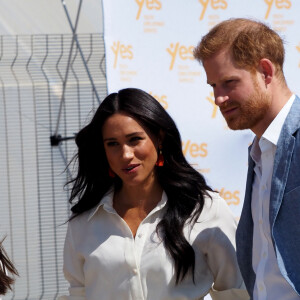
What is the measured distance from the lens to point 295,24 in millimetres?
4234

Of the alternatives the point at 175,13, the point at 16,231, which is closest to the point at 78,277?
the point at 175,13

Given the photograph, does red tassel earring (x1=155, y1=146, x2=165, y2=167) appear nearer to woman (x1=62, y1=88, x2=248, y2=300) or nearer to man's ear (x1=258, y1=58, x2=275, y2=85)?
woman (x1=62, y1=88, x2=248, y2=300)

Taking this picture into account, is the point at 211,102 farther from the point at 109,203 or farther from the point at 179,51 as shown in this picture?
the point at 109,203

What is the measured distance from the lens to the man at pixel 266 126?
249 cm

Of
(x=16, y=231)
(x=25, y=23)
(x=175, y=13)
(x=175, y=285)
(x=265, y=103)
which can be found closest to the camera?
(x=265, y=103)

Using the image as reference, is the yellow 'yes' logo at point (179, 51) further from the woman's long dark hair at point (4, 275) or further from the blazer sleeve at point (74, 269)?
the woman's long dark hair at point (4, 275)

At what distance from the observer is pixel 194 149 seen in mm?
4215

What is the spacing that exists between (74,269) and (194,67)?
1.54 metres

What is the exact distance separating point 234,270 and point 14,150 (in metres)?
3.53

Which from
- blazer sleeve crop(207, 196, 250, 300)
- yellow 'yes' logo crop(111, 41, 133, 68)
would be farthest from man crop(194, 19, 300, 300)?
yellow 'yes' logo crop(111, 41, 133, 68)

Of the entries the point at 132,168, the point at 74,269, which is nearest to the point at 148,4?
the point at 132,168

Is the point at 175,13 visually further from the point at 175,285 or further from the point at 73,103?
the point at 73,103

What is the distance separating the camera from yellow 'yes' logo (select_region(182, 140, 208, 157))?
421 cm

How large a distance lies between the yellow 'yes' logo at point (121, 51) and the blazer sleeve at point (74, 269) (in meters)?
1.28
